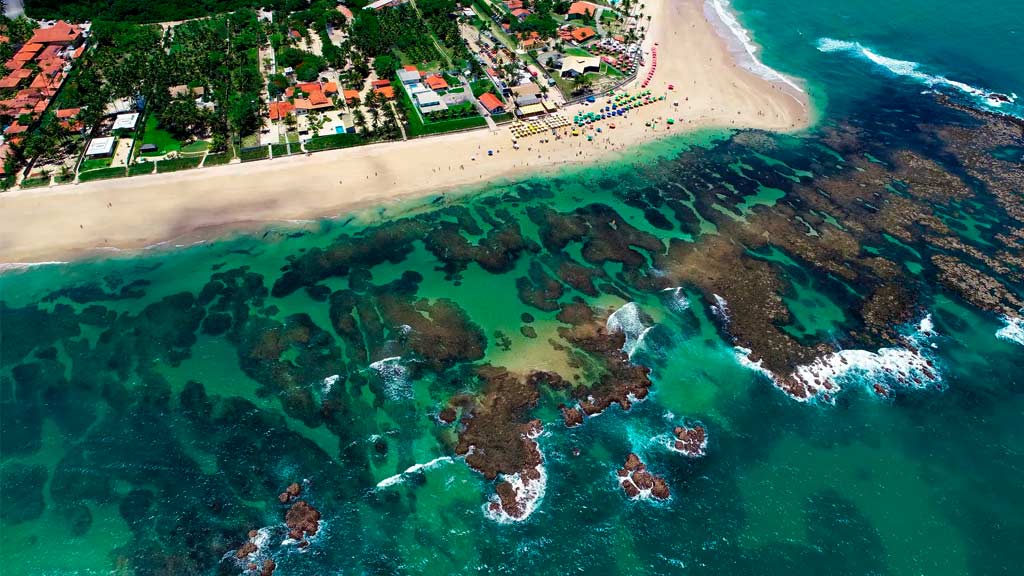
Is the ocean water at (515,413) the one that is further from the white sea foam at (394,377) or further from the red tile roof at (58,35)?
the red tile roof at (58,35)

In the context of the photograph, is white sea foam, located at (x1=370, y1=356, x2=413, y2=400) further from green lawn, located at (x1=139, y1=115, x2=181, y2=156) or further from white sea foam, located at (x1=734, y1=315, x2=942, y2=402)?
green lawn, located at (x1=139, y1=115, x2=181, y2=156)

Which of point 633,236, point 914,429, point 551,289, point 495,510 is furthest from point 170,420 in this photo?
point 914,429

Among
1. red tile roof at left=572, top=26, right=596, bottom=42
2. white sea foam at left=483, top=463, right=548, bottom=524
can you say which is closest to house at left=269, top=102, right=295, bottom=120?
red tile roof at left=572, top=26, right=596, bottom=42

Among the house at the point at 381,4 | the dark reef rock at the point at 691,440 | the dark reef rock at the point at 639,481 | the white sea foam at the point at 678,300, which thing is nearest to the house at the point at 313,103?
the house at the point at 381,4

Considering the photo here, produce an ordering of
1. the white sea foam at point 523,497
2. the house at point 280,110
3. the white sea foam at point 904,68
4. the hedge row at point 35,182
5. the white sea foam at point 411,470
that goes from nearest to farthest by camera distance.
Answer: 1. the white sea foam at point 523,497
2. the white sea foam at point 411,470
3. the hedge row at point 35,182
4. the house at point 280,110
5. the white sea foam at point 904,68

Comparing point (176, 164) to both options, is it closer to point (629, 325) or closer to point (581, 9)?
point (629, 325)

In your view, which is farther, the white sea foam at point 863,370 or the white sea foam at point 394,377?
the white sea foam at point 863,370

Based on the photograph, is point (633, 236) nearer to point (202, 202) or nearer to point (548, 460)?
point (548, 460)
